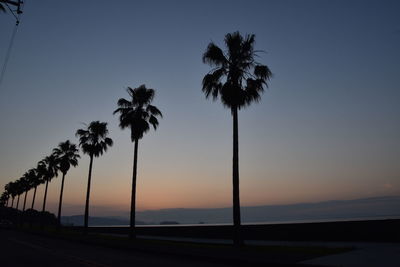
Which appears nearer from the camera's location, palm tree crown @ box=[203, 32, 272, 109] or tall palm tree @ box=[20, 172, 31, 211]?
palm tree crown @ box=[203, 32, 272, 109]

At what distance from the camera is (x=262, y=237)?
88.4ft

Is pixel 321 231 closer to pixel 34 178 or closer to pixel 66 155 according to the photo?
pixel 66 155

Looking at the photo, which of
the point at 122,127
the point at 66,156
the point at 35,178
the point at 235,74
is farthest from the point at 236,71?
the point at 35,178

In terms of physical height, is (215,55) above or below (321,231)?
above

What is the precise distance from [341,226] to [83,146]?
108 ft

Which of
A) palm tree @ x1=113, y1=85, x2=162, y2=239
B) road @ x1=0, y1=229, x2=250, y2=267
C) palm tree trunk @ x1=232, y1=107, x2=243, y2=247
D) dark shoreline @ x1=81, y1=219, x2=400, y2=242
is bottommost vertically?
road @ x1=0, y1=229, x2=250, y2=267

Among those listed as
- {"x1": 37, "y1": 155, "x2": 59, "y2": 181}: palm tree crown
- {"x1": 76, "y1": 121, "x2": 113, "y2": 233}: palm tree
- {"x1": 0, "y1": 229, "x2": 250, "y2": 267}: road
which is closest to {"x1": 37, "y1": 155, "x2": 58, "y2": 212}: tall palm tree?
{"x1": 37, "y1": 155, "x2": 59, "y2": 181}: palm tree crown

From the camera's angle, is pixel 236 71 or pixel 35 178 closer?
pixel 236 71

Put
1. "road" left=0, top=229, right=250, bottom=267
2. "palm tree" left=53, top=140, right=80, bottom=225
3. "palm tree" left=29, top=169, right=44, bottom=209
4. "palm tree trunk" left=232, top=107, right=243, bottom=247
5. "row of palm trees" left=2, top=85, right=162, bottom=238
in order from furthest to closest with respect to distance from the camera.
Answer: "palm tree" left=29, top=169, right=44, bottom=209, "palm tree" left=53, top=140, right=80, bottom=225, "row of palm trees" left=2, top=85, right=162, bottom=238, "palm tree trunk" left=232, top=107, right=243, bottom=247, "road" left=0, top=229, right=250, bottom=267

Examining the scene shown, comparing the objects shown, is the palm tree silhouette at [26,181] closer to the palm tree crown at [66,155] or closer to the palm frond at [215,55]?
the palm tree crown at [66,155]

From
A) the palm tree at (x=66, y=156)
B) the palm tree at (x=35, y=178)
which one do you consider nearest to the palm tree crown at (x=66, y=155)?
the palm tree at (x=66, y=156)

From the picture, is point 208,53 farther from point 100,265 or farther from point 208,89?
point 100,265

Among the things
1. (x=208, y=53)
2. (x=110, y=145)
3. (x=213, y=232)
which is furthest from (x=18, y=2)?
(x=110, y=145)

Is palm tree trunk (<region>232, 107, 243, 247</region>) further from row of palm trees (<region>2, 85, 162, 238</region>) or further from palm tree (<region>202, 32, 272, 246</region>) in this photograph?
row of palm trees (<region>2, 85, 162, 238</region>)
